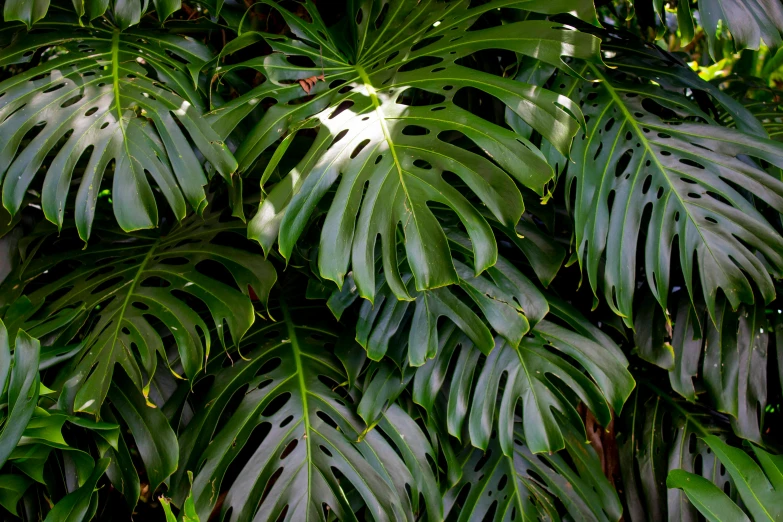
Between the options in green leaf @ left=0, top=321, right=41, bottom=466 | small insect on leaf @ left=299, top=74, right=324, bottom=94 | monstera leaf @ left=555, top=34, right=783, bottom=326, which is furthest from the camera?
small insect on leaf @ left=299, top=74, right=324, bottom=94

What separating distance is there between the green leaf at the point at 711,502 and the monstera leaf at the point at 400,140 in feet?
1.65

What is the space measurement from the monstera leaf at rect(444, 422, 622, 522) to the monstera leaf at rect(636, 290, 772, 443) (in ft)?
0.76

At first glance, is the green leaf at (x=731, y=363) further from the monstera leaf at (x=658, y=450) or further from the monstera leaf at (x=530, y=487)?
the monstera leaf at (x=530, y=487)

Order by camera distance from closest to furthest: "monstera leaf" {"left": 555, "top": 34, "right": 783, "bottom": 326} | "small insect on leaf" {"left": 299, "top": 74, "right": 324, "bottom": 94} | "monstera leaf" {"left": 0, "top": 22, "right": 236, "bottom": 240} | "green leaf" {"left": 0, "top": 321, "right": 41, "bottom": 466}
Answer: "green leaf" {"left": 0, "top": 321, "right": 41, "bottom": 466} < "monstera leaf" {"left": 0, "top": 22, "right": 236, "bottom": 240} < "monstera leaf" {"left": 555, "top": 34, "right": 783, "bottom": 326} < "small insect on leaf" {"left": 299, "top": 74, "right": 324, "bottom": 94}

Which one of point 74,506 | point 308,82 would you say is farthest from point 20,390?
point 308,82

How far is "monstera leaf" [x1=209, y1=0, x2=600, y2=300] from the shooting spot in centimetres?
90

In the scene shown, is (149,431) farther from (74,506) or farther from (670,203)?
(670,203)

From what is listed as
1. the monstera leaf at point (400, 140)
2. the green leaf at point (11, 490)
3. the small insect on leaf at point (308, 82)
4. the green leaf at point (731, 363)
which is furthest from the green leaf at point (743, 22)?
the green leaf at point (11, 490)

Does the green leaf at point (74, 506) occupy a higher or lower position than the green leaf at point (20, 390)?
lower

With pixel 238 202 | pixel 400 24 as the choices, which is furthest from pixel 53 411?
pixel 400 24

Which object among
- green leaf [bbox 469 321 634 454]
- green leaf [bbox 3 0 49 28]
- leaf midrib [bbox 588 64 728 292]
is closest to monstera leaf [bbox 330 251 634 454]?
green leaf [bbox 469 321 634 454]

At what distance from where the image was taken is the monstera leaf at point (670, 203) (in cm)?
108

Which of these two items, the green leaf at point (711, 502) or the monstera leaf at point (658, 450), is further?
the monstera leaf at point (658, 450)

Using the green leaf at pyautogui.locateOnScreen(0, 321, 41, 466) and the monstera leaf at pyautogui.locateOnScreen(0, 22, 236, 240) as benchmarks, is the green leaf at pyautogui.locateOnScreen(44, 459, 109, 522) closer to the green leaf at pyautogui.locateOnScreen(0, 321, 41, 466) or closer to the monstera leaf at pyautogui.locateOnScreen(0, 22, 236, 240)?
the green leaf at pyautogui.locateOnScreen(0, 321, 41, 466)
